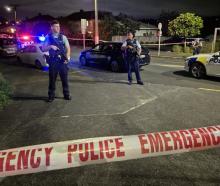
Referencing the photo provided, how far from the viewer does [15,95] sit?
27.4ft

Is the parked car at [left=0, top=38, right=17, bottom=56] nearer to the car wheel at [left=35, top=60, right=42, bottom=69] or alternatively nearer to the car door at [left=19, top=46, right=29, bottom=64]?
the car door at [left=19, top=46, right=29, bottom=64]

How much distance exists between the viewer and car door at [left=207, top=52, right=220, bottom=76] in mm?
10164

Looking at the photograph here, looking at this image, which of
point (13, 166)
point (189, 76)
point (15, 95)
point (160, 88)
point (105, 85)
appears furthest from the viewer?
point (189, 76)

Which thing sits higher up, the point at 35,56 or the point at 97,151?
the point at 35,56

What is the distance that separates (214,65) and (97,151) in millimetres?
8886

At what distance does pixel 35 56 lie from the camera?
572 inches

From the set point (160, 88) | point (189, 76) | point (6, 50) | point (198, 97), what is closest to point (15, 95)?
point (160, 88)

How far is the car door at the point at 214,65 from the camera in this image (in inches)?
400

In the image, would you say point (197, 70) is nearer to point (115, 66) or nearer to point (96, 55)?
point (115, 66)

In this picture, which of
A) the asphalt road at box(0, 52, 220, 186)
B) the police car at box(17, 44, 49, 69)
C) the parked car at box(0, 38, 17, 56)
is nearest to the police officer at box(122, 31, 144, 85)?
the asphalt road at box(0, 52, 220, 186)

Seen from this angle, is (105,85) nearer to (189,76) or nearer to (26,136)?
(189,76)

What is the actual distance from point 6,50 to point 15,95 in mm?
13200

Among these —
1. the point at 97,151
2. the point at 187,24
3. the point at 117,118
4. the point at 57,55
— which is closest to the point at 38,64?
the point at 57,55

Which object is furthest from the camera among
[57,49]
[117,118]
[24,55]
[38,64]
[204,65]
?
[24,55]
